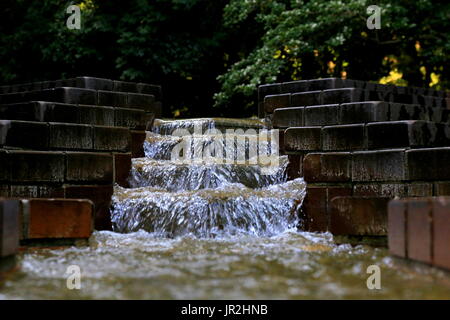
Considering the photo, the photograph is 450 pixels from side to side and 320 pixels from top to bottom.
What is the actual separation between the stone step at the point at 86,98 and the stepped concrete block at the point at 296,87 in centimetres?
220

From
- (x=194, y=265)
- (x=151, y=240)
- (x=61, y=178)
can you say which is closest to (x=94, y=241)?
(x=151, y=240)

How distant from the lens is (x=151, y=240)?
434 cm

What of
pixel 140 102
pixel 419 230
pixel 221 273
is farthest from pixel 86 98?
pixel 419 230

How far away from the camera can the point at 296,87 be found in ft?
27.6

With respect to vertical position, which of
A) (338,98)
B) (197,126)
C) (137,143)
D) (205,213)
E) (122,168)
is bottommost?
(205,213)

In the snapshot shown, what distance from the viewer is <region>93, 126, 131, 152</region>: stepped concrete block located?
5.48m

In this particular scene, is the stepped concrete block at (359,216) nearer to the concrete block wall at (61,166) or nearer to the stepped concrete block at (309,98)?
the concrete block wall at (61,166)

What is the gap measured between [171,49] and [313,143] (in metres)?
9.23

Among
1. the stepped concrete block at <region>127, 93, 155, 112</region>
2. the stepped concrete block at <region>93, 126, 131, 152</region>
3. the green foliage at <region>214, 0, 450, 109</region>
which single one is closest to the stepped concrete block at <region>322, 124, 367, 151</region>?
the stepped concrete block at <region>93, 126, 131, 152</region>

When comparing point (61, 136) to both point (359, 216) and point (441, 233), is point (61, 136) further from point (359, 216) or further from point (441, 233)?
point (441, 233)

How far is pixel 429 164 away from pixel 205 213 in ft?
6.84

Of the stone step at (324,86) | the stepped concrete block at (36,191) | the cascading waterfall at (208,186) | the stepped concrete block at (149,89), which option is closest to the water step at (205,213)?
the cascading waterfall at (208,186)

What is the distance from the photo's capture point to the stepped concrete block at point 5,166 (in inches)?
183
